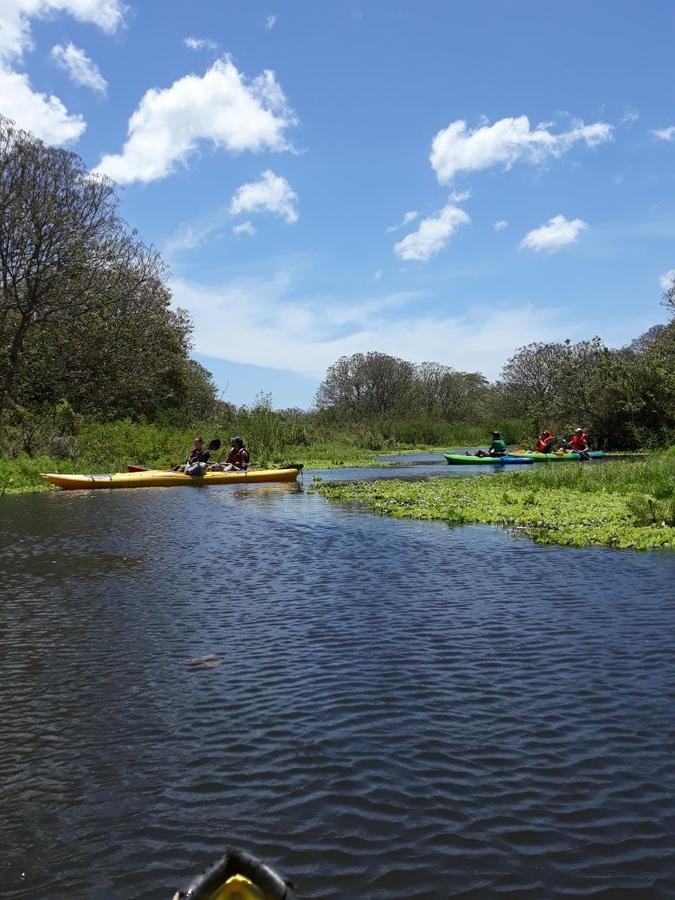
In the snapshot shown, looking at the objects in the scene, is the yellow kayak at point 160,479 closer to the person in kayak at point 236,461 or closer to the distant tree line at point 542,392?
the person in kayak at point 236,461

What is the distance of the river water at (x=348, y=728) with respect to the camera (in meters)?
4.15

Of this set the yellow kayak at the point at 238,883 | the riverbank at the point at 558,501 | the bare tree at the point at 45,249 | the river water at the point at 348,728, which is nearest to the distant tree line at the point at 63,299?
the bare tree at the point at 45,249

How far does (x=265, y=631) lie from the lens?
8.56 metres

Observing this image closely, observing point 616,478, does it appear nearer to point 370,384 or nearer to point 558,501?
A: point 558,501

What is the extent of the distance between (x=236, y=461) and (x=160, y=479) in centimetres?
360

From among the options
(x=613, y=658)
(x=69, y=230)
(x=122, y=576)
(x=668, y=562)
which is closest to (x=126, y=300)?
(x=69, y=230)

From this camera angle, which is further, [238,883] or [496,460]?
[496,460]

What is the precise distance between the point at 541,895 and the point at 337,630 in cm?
487

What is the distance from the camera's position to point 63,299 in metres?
31.3

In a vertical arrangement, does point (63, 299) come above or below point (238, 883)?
above

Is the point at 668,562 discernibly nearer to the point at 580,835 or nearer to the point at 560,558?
the point at 560,558

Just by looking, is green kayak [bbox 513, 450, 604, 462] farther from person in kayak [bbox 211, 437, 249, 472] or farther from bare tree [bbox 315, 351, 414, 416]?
bare tree [bbox 315, 351, 414, 416]

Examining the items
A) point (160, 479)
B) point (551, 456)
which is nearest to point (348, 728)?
point (160, 479)

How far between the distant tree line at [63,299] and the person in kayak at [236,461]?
8.55 m
